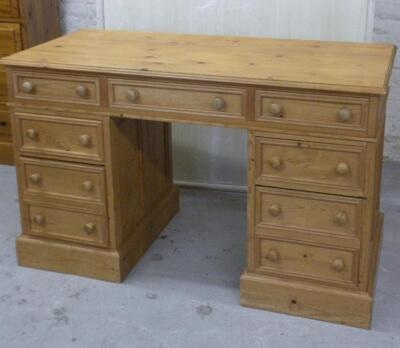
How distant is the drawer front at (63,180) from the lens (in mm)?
2557

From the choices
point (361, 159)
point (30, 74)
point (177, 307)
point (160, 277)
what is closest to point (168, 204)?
point (160, 277)

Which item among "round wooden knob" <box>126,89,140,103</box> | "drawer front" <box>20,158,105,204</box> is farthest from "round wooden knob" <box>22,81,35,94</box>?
"round wooden knob" <box>126,89,140,103</box>

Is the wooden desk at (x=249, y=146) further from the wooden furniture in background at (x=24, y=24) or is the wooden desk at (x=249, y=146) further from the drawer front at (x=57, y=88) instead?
the wooden furniture in background at (x=24, y=24)

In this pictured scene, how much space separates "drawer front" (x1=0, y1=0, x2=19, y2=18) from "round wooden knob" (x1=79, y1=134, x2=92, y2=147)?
1.29 meters

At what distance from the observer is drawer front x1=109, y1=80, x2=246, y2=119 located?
227 centimetres

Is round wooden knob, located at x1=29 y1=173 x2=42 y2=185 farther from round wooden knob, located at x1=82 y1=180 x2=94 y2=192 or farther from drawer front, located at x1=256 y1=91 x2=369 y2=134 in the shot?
drawer front, located at x1=256 y1=91 x2=369 y2=134

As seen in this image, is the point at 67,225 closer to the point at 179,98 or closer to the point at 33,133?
the point at 33,133

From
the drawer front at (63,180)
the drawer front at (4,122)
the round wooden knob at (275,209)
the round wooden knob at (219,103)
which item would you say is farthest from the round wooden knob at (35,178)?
the drawer front at (4,122)

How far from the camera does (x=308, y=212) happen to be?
231 cm

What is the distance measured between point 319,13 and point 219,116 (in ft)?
3.36

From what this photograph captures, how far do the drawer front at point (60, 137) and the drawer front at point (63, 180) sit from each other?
4 centimetres

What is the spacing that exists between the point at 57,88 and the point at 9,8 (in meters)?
1.23

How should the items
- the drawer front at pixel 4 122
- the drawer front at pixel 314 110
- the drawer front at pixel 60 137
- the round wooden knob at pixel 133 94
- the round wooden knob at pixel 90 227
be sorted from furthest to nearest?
the drawer front at pixel 4 122 → the round wooden knob at pixel 90 227 → the drawer front at pixel 60 137 → the round wooden knob at pixel 133 94 → the drawer front at pixel 314 110

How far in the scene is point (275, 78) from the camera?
2199 millimetres
